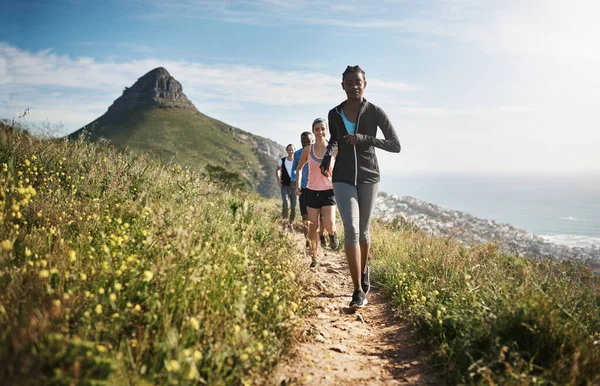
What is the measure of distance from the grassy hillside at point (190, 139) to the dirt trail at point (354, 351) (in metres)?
93.3

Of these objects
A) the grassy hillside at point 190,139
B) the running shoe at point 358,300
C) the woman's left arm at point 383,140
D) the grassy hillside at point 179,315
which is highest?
the grassy hillside at point 190,139

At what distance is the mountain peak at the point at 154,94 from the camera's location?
15725 cm

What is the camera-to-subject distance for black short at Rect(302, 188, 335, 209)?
629cm

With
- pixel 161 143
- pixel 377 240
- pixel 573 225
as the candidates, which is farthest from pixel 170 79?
pixel 573 225

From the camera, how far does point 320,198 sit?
634 centimetres

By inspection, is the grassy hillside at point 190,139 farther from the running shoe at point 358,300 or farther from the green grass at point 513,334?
the green grass at point 513,334

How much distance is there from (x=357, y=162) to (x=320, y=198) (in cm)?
203

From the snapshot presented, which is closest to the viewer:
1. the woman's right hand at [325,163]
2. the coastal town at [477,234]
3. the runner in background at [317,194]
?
the woman's right hand at [325,163]

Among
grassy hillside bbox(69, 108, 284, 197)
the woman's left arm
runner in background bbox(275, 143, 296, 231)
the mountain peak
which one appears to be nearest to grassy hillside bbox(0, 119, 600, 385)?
the woman's left arm

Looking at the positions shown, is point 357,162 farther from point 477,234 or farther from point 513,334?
point 477,234

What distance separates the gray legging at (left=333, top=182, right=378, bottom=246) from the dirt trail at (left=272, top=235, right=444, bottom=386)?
989 mm

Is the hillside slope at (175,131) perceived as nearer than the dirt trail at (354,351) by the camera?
No

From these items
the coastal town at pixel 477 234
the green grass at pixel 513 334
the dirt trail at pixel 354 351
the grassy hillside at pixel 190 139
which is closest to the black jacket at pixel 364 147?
the green grass at pixel 513 334

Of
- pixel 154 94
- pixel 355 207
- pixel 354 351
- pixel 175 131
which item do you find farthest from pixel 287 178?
pixel 154 94
